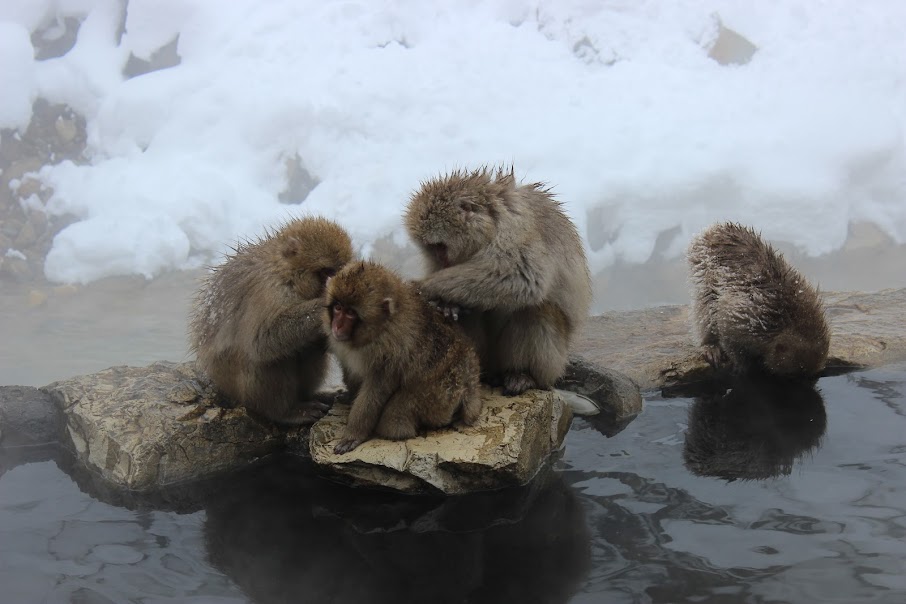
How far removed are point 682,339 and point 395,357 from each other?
102 inches

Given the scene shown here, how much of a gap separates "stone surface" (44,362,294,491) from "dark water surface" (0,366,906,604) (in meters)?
0.11

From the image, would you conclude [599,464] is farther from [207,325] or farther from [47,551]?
[47,551]

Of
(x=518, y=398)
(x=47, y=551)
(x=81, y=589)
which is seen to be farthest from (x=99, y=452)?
(x=518, y=398)

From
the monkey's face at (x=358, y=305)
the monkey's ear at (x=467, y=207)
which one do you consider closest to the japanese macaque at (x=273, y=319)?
the monkey's face at (x=358, y=305)

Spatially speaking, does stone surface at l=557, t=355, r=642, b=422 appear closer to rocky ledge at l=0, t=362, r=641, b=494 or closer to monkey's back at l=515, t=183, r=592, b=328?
rocky ledge at l=0, t=362, r=641, b=494

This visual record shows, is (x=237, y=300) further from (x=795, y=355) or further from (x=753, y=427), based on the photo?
(x=795, y=355)

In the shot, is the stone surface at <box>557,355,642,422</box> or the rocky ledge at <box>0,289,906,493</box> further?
the stone surface at <box>557,355,642,422</box>

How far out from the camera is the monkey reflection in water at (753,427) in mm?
2918

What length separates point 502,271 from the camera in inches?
111

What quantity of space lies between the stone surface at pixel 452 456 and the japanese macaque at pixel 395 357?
6 centimetres

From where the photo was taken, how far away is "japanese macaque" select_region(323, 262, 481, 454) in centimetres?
255

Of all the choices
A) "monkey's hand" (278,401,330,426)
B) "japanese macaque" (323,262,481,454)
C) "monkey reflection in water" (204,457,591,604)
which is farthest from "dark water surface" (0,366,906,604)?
"japanese macaque" (323,262,481,454)

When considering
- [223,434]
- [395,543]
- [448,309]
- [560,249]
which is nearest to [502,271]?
[448,309]

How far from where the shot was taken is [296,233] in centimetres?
294
